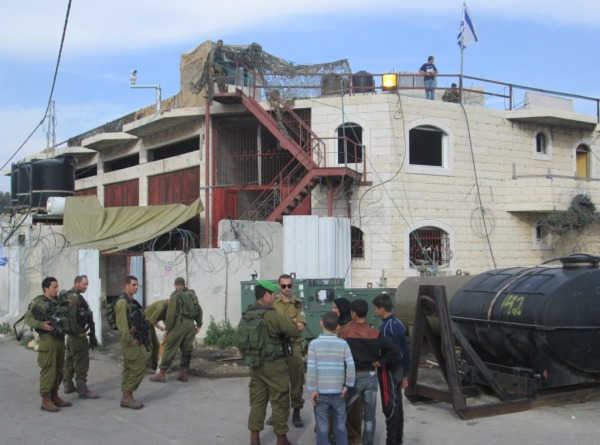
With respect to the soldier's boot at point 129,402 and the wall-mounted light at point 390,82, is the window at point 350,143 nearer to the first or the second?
the wall-mounted light at point 390,82

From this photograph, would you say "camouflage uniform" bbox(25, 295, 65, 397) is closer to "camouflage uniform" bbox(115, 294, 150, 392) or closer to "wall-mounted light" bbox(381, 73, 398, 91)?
"camouflage uniform" bbox(115, 294, 150, 392)

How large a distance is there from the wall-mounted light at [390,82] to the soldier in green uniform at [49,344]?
11.5 metres

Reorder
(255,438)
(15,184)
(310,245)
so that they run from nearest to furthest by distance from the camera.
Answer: (255,438)
(310,245)
(15,184)

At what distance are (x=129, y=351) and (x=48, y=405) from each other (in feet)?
4.05

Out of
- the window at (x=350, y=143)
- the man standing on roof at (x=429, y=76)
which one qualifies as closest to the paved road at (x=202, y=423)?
the window at (x=350, y=143)

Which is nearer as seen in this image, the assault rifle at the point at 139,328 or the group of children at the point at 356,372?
the group of children at the point at 356,372

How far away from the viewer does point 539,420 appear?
7.70 m

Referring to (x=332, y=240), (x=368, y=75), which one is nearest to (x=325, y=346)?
(x=332, y=240)

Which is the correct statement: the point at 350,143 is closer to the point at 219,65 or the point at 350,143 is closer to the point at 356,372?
the point at 219,65

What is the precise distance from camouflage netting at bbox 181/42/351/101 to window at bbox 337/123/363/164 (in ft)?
4.03

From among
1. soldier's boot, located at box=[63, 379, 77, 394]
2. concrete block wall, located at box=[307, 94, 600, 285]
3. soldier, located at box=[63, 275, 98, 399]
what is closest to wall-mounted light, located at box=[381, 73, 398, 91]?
concrete block wall, located at box=[307, 94, 600, 285]

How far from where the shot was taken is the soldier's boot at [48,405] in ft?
27.1

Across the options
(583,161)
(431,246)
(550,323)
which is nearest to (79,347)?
(550,323)

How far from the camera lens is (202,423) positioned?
25.5 feet
